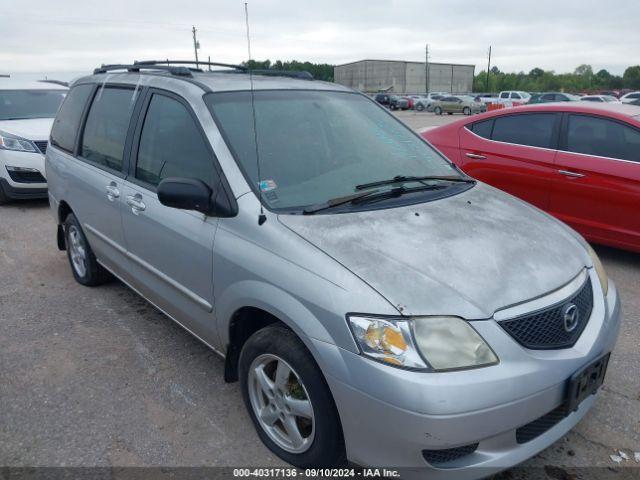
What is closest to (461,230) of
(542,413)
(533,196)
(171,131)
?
(542,413)

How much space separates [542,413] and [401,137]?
1.96 meters

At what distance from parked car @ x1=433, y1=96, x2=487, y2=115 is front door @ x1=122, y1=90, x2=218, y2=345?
38.5 meters

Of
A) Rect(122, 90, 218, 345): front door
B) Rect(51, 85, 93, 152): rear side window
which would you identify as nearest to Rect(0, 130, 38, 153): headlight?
Rect(51, 85, 93, 152): rear side window

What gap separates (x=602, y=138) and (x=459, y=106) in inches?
1430

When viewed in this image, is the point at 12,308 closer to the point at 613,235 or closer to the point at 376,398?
the point at 376,398

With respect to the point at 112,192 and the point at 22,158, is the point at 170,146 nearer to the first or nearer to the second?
the point at 112,192

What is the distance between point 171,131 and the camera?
3135 millimetres

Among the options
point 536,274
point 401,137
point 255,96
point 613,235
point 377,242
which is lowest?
point 613,235

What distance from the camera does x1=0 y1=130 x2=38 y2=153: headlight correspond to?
7668 millimetres

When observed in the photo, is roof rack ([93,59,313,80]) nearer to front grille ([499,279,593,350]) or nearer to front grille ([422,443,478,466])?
front grille ([499,279,593,350])

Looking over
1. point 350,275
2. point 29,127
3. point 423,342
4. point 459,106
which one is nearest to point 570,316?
point 423,342

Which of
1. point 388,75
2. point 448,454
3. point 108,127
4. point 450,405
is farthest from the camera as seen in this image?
point 388,75

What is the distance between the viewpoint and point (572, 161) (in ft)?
16.6

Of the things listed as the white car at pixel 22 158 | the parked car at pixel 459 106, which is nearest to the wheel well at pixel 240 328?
the white car at pixel 22 158
